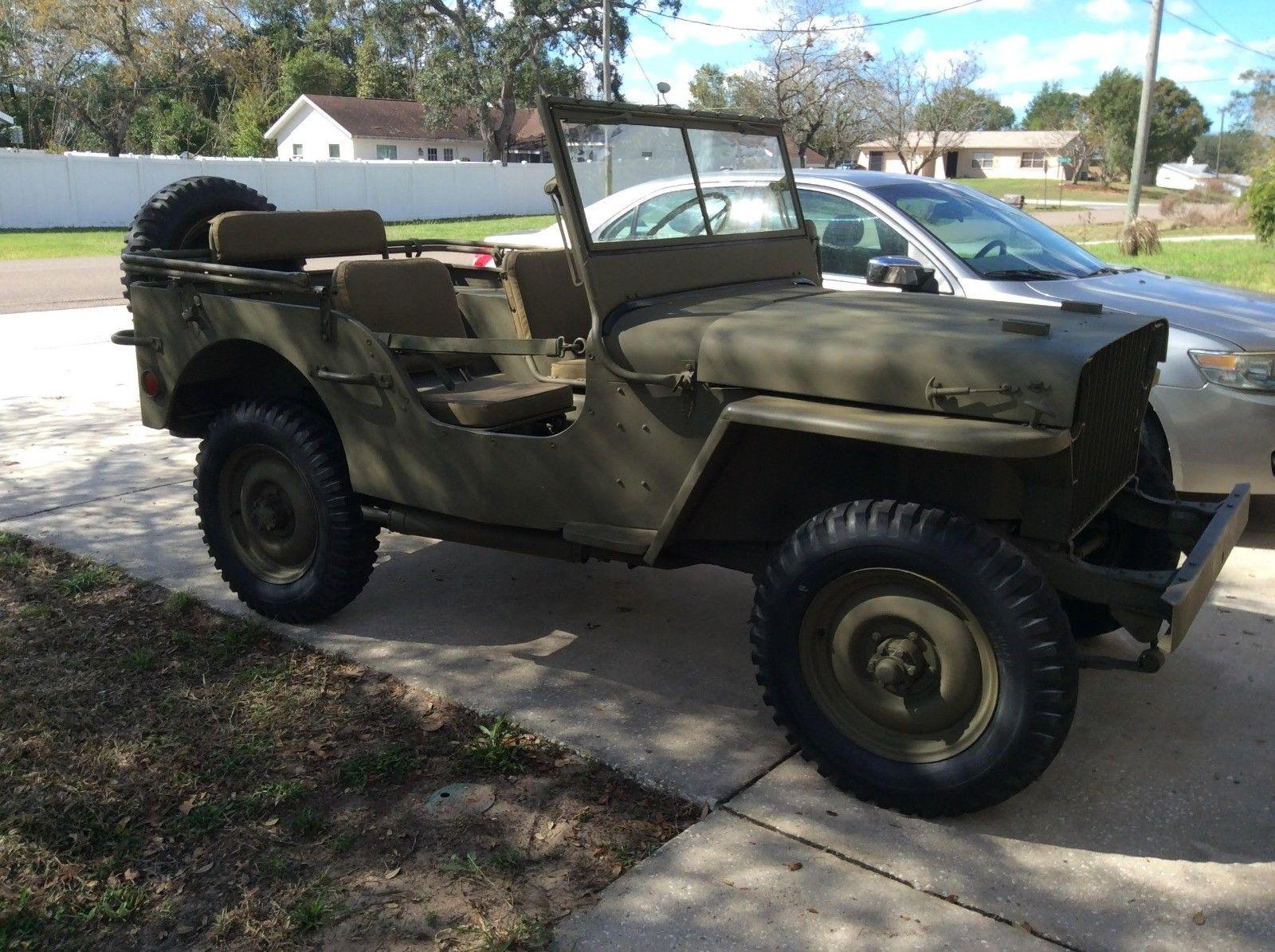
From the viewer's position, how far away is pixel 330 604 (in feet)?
14.8

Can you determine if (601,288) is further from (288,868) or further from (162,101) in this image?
(162,101)

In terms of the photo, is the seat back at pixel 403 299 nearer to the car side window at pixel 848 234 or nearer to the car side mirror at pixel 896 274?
the car side mirror at pixel 896 274

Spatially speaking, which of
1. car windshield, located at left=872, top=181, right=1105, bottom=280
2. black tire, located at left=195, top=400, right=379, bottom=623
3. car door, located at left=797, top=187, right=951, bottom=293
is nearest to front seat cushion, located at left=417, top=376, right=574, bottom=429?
black tire, located at left=195, top=400, right=379, bottom=623

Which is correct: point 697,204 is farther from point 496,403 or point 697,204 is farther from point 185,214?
point 185,214

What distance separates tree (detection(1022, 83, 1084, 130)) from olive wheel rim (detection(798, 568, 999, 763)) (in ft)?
294

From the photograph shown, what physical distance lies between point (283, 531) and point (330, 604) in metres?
0.38

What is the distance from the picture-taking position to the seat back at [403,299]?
14.3 feet

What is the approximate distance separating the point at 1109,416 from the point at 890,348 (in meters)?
0.72

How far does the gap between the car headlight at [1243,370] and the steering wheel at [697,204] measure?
8.03 ft

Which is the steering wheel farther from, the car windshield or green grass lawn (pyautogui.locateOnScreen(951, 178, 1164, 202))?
green grass lawn (pyautogui.locateOnScreen(951, 178, 1164, 202))

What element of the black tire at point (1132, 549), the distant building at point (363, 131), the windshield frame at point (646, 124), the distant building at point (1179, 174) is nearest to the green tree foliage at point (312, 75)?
the distant building at point (363, 131)

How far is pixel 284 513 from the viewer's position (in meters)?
4.64

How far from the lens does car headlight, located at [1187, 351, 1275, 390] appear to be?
5.30 metres

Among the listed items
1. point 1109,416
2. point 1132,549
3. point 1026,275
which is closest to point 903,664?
point 1109,416
